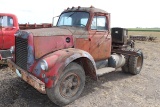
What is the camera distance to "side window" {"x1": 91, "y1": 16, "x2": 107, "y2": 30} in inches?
244

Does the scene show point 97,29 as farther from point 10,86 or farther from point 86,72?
point 10,86

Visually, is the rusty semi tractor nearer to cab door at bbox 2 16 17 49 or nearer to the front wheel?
the front wheel

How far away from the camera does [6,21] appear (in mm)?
8781

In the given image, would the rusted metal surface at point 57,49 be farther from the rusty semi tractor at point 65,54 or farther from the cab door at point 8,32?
the cab door at point 8,32

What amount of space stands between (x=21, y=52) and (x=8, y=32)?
12.3 ft

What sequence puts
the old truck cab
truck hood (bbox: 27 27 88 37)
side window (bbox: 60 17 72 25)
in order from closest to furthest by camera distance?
truck hood (bbox: 27 27 88 37) → side window (bbox: 60 17 72 25) → the old truck cab

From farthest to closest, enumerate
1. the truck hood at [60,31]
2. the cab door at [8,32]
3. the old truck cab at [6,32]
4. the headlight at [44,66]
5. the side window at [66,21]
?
the cab door at [8,32]
the old truck cab at [6,32]
the side window at [66,21]
the truck hood at [60,31]
the headlight at [44,66]

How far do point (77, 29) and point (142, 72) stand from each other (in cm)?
398

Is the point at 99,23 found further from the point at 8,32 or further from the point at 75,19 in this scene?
the point at 8,32

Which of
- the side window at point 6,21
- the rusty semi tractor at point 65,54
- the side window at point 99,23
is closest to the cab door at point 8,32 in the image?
the side window at point 6,21

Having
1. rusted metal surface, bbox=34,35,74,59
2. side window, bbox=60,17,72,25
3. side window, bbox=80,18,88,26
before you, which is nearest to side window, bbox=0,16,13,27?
side window, bbox=60,17,72,25

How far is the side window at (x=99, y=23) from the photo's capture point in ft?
20.4

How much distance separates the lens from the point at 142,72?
8531mm

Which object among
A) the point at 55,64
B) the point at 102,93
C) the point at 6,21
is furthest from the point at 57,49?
the point at 6,21
